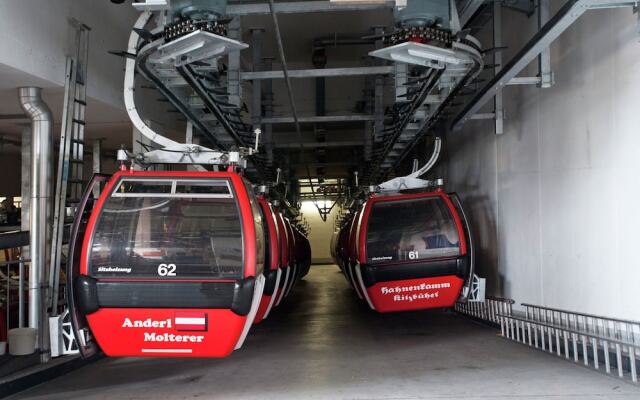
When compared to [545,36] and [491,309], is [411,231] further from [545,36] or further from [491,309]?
[545,36]

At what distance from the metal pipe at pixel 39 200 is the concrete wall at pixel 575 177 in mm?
5492

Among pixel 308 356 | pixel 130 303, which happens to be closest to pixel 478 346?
pixel 308 356

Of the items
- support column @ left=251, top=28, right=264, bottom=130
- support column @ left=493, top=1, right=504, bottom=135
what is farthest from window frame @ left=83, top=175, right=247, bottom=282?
support column @ left=251, top=28, right=264, bottom=130

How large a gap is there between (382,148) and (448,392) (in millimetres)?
6279

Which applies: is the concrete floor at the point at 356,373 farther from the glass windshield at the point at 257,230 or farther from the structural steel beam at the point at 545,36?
the structural steel beam at the point at 545,36

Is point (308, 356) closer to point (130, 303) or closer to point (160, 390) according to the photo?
point (160, 390)

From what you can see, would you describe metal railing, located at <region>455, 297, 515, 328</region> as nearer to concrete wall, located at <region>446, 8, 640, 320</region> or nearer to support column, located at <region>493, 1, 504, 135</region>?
concrete wall, located at <region>446, 8, 640, 320</region>

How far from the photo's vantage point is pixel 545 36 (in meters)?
4.69

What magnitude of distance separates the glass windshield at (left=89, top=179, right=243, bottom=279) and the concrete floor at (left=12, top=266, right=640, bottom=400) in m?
1.29

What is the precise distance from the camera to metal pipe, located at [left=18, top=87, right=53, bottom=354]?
239 inches

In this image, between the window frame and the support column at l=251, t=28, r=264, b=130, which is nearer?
the window frame

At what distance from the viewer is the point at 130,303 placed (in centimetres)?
445

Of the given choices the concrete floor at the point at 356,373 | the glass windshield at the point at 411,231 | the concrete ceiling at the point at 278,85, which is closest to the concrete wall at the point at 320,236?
the concrete ceiling at the point at 278,85

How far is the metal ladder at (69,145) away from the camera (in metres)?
6.28
